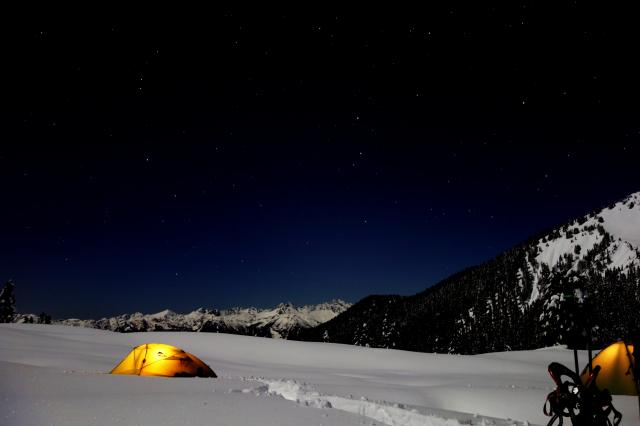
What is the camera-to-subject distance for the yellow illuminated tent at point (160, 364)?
12.1 m

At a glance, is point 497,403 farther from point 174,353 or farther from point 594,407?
point 174,353

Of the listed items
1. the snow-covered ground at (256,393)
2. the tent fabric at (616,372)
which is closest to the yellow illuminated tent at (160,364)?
the snow-covered ground at (256,393)

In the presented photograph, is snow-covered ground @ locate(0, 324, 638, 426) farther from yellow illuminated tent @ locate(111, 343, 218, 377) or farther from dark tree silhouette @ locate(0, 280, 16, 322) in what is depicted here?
dark tree silhouette @ locate(0, 280, 16, 322)

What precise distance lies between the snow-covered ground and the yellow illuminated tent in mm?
1425

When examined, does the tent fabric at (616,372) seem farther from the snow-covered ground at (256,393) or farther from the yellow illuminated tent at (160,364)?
the yellow illuminated tent at (160,364)

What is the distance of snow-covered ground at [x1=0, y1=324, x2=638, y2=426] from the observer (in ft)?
16.4

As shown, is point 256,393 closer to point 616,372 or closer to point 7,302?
point 616,372

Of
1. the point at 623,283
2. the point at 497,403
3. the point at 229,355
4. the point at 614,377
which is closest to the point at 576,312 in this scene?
the point at 497,403

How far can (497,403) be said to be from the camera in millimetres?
10531

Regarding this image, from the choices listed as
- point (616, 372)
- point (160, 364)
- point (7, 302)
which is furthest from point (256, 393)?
point (7, 302)

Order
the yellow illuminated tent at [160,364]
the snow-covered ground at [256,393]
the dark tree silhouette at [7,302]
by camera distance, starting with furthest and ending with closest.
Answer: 1. the dark tree silhouette at [7,302]
2. the yellow illuminated tent at [160,364]
3. the snow-covered ground at [256,393]

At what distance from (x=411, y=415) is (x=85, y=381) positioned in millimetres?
5399

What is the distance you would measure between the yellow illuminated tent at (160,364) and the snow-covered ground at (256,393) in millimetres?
1425

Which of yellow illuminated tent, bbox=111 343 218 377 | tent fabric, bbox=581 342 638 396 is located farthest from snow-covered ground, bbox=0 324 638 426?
tent fabric, bbox=581 342 638 396
